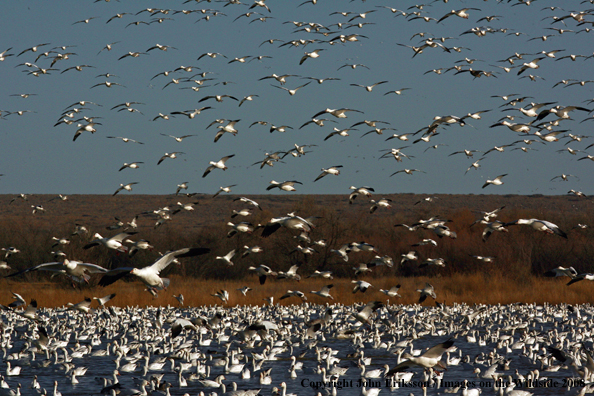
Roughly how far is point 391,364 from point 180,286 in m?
20.0

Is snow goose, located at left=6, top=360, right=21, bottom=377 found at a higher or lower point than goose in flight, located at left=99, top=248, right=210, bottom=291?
lower

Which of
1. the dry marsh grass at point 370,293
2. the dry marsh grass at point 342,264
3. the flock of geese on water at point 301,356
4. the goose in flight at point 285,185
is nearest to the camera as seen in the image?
the flock of geese on water at point 301,356

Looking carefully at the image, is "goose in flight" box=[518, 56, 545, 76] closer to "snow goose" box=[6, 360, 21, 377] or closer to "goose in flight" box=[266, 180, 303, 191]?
"goose in flight" box=[266, 180, 303, 191]

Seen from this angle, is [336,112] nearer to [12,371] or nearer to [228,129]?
[228,129]

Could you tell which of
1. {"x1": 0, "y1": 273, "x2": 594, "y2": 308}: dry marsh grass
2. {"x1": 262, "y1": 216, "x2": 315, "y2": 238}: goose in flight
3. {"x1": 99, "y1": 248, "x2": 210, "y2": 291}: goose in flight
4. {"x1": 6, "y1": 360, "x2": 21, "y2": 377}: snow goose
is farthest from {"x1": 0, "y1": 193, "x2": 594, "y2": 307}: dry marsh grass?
{"x1": 99, "y1": 248, "x2": 210, "y2": 291}: goose in flight

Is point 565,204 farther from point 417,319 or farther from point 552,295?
point 417,319

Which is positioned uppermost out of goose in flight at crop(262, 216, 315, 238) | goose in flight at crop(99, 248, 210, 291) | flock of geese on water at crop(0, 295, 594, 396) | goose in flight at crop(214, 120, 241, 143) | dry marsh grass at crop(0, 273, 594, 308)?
goose in flight at crop(214, 120, 241, 143)

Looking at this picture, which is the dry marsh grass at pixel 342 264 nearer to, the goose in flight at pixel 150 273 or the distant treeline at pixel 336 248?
the distant treeline at pixel 336 248

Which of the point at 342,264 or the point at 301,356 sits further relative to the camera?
the point at 342,264

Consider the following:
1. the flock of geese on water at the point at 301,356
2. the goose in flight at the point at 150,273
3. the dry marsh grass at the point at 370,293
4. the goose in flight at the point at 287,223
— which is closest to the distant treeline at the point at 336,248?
the dry marsh grass at the point at 370,293

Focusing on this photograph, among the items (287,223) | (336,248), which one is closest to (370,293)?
(336,248)

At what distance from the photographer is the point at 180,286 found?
37.4 meters

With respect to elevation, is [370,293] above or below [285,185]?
below

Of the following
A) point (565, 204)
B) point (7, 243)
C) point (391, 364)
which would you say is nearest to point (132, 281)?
point (7, 243)
